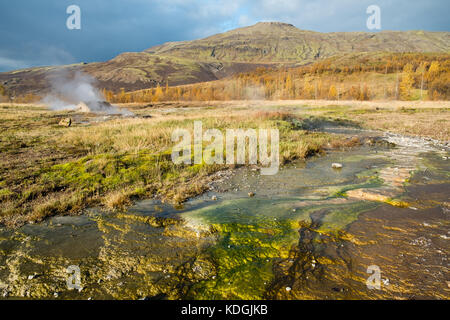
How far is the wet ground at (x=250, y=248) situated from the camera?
3590mm

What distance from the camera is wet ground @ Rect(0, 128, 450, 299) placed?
11.8 ft

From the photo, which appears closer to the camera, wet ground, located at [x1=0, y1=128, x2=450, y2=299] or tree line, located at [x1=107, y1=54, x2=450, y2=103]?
wet ground, located at [x1=0, y1=128, x2=450, y2=299]

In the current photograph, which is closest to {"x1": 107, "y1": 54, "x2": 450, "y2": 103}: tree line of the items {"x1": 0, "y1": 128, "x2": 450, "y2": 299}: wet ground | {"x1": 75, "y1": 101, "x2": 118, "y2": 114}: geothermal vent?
{"x1": 75, "y1": 101, "x2": 118, "y2": 114}: geothermal vent

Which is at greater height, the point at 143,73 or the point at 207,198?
the point at 143,73

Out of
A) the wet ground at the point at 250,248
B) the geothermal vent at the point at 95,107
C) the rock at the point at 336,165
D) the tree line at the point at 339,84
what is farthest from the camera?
the tree line at the point at 339,84

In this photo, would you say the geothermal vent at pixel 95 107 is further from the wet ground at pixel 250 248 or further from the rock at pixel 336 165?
the wet ground at pixel 250 248

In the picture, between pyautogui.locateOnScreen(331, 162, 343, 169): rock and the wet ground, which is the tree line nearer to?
pyautogui.locateOnScreen(331, 162, 343, 169): rock

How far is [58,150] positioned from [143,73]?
198963mm

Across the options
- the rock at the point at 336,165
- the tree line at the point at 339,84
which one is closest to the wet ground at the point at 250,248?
the rock at the point at 336,165

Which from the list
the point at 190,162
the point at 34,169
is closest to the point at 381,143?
the point at 190,162

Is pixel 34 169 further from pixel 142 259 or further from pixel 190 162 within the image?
pixel 142 259

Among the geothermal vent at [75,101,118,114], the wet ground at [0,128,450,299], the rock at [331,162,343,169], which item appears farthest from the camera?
the geothermal vent at [75,101,118,114]

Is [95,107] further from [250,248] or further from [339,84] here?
[339,84]

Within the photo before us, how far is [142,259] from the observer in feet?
14.1
